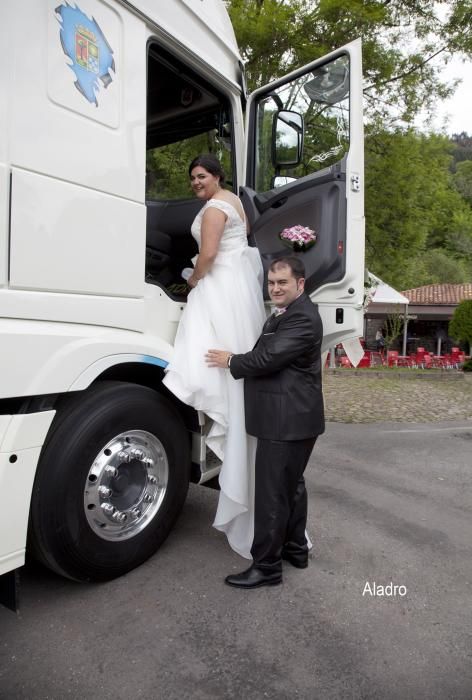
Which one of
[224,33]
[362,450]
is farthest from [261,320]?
[362,450]

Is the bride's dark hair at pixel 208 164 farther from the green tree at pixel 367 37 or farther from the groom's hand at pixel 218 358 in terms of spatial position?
the green tree at pixel 367 37

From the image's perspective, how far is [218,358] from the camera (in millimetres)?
2580

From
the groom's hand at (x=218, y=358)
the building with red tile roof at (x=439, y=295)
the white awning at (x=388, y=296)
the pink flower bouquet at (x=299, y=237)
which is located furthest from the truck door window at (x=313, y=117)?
the building with red tile roof at (x=439, y=295)

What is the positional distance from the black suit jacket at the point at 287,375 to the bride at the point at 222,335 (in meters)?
0.18

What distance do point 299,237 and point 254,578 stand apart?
186 cm

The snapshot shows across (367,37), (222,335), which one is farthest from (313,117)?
(367,37)

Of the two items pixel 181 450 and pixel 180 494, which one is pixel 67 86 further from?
pixel 180 494

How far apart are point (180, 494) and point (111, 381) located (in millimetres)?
766

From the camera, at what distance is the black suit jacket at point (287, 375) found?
7.91 ft

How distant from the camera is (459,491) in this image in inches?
163

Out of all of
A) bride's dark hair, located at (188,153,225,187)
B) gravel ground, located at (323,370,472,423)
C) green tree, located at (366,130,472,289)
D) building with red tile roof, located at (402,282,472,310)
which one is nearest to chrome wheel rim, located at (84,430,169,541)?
bride's dark hair, located at (188,153,225,187)

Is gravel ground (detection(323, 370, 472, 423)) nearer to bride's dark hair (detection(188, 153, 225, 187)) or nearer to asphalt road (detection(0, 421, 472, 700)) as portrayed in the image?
asphalt road (detection(0, 421, 472, 700))

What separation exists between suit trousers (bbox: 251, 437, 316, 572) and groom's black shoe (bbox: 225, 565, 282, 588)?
0.03 metres

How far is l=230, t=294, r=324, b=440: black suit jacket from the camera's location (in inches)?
94.9
